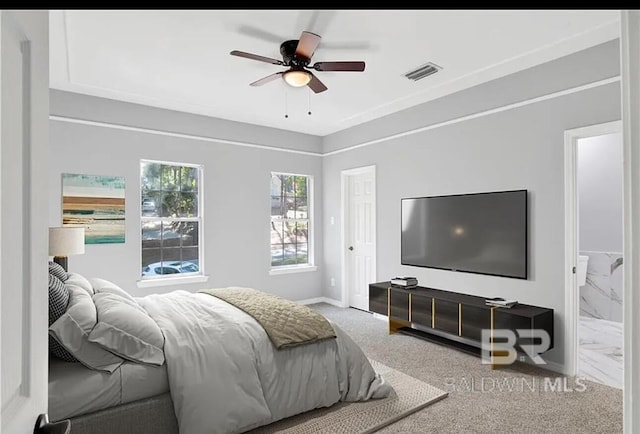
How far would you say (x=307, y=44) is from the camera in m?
2.62

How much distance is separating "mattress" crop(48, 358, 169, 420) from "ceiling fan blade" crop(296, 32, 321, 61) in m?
2.14

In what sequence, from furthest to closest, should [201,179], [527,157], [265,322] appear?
[201,179]
[527,157]
[265,322]

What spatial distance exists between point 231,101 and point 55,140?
178cm

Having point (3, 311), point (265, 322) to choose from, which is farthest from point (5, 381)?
point (265, 322)

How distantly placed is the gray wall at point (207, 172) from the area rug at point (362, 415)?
2.73 meters

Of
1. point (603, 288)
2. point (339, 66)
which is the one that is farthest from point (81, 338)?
point (603, 288)

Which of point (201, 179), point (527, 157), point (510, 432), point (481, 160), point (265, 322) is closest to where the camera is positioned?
point (510, 432)

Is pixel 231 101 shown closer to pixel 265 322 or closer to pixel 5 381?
pixel 265 322

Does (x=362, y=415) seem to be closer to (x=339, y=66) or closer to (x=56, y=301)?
(x=56, y=301)

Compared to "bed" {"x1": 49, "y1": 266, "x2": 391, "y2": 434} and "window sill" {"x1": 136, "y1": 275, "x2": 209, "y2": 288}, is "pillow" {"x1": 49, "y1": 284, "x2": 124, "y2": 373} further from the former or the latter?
"window sill" {"x1": 136, "y1": 275, "x2": 209, "y2": 288}

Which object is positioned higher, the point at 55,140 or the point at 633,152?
the point at 55,140

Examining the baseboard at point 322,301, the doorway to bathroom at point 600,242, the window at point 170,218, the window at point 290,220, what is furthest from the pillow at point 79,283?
the doorway to bathroom at point 600,242

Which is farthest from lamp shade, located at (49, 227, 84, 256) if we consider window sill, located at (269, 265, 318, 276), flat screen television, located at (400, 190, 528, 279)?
flat screen television, located at (400, 190, 528, 279)

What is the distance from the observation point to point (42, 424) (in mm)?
689
